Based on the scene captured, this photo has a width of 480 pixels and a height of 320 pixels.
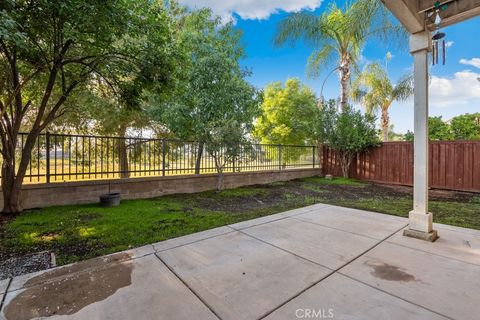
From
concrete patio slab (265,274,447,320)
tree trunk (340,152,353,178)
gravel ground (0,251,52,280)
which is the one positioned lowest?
gravel ground (0,251,52,280)

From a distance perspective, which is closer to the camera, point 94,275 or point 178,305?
point 178,305

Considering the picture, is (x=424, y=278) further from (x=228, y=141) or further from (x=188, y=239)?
(x=228, y=141)

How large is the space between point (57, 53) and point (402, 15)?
17.4 ft

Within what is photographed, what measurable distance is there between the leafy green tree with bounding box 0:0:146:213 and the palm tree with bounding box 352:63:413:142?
1334 centimetres

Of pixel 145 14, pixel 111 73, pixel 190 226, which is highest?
pixel 145 14

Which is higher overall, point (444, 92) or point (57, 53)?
point (444, 92)

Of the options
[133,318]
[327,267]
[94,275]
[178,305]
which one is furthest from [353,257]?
[94,275]

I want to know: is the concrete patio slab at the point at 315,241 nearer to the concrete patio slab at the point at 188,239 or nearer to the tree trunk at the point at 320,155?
the concrete patio slab at the point at 188,239

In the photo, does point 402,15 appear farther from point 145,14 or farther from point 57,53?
point 57,53

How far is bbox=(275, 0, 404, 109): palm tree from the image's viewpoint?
8836 millimetres

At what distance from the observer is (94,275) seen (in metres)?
2.21

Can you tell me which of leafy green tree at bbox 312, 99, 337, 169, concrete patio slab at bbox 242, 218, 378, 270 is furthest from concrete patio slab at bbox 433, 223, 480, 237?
leafy green tree at bbox 312, 99, 337, 169

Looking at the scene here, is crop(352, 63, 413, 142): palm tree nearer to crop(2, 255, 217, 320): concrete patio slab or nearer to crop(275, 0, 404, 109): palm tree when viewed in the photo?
crop(275, 0, 404, 109): palm tree

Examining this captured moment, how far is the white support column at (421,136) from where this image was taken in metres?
3.02
